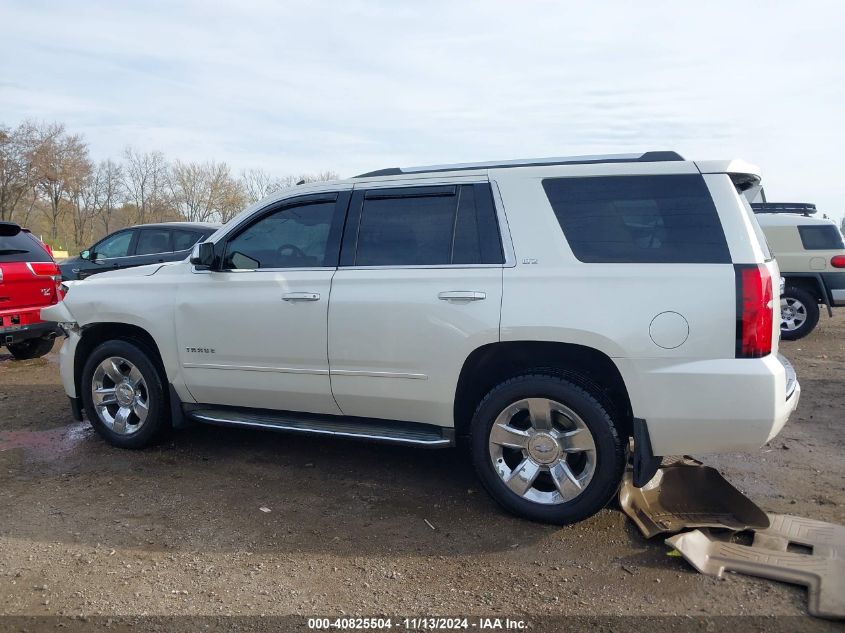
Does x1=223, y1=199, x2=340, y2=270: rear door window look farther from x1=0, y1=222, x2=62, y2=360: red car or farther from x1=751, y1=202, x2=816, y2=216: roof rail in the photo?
x1=751, y1=202, x2=816, y2=216: roof rail

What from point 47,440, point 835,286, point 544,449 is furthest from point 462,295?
point 835,286

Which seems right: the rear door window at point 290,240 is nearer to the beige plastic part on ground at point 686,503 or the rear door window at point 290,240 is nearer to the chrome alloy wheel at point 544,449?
the chrome alloy wheel at point 544,449

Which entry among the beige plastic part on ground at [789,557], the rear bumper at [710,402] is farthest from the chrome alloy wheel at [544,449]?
the beige plastic part on ground at [789,557]

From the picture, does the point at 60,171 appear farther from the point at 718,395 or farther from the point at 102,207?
the point at 718,395

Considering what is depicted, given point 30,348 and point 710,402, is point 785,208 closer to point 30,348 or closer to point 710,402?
point 710,402

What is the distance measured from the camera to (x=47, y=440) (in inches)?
211

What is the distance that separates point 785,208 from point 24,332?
1155 cm

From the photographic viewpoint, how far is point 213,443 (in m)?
5.32

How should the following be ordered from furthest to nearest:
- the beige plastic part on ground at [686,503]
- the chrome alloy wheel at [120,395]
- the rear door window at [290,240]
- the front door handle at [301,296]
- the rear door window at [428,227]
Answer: the chrome alloy wheel at [120,395], the rear door window at [290,240], the front door handle at [301,296], the rear door window at [428,227], the beige plastic part on ground at [686,503]

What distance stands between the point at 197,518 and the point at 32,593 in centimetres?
95

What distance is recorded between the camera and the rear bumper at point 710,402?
334 centimetres

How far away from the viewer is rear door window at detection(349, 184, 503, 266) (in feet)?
13.1

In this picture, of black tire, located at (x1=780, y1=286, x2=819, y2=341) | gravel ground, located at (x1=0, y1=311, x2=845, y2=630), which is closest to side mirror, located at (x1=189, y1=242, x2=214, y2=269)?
gravel ground, located at (x1=0, y1=311, x2=845, y2=630)

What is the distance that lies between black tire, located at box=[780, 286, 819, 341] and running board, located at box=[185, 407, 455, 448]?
842 centimetres
